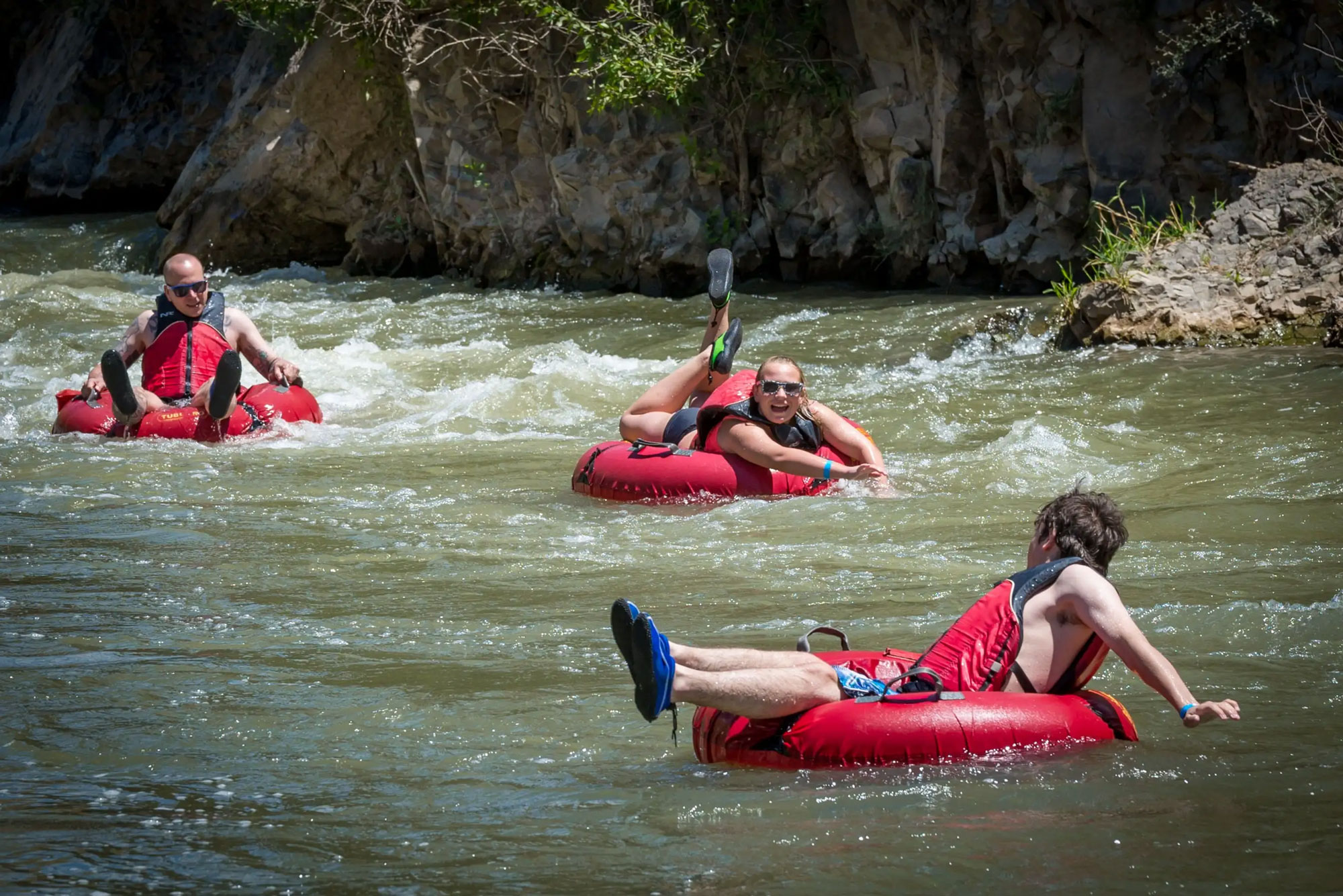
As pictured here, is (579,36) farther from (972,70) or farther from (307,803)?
(307,803)

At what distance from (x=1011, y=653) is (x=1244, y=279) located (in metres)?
8.11

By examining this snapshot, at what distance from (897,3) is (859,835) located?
12.6 meters

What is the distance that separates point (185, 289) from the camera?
9875 mm

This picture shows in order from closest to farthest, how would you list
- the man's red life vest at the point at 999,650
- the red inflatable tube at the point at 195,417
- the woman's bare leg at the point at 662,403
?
1. the man's red life vest at the point at 999,650
2. the woman's bare leg at the point at 662,403
3. the red inflatable tube at the point at 195,417

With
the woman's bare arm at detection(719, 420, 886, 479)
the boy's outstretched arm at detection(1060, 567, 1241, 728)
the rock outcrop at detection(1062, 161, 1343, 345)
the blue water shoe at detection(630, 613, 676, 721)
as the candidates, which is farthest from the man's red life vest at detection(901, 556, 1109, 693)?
the rock outcrop at detection(1062, 161, 1343, 345)

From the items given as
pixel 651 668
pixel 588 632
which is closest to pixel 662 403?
pixel 588 632

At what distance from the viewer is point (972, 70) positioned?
1457 centimetres

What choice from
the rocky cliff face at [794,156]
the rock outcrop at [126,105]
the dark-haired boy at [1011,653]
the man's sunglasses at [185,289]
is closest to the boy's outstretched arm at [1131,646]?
the dark-haired boy at [1011,653]

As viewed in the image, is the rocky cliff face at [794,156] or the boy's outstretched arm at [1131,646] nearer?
the boy's outstretched arm at [1131,646]

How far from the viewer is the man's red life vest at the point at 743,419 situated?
7719 mm

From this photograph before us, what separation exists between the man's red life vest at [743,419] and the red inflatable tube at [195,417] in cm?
310

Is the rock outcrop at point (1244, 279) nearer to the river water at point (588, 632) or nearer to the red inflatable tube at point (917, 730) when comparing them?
the river water at point (588, 632)

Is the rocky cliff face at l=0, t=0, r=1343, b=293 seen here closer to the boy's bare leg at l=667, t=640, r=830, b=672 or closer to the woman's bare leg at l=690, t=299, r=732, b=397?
the woman's bare leg at l=690, t=299, r=732, b=397

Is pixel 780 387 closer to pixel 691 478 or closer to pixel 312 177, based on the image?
pixel 691 478
